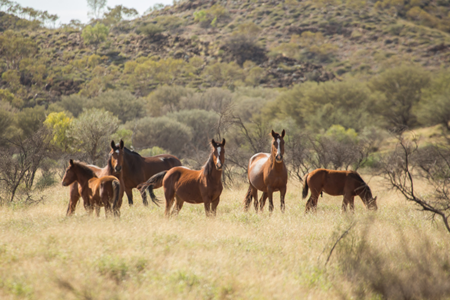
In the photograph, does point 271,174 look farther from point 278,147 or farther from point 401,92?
point 401,92

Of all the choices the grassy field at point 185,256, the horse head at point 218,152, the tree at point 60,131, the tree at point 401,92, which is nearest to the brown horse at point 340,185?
the grassy field at point 185,256

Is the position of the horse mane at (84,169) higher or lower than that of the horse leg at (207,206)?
higher

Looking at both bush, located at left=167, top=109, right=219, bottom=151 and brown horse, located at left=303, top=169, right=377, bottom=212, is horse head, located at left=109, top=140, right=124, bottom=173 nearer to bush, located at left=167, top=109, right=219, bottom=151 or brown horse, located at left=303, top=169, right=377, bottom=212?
brown horse, located at left=303, top=169, right=377, bottom=212

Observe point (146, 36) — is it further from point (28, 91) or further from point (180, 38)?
point (28, 91)

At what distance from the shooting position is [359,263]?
17.9ft

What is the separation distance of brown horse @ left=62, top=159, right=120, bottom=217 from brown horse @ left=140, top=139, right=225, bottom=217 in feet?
3.82

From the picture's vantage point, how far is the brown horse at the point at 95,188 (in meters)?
7.39

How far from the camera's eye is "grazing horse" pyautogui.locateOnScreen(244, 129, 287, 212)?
8.57 meters

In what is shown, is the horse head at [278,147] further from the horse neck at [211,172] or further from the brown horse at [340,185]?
the horse neck at [211,172]

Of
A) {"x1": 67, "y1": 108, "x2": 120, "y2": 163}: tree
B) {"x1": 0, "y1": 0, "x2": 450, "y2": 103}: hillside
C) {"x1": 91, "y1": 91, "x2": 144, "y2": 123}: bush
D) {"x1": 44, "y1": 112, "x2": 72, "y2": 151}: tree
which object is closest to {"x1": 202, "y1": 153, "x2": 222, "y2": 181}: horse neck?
{"x1": 67, "y1": 108, "x2": 120, "y2": 163}: tree

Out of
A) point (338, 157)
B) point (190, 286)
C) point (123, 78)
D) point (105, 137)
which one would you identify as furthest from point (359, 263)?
point (123, 78)

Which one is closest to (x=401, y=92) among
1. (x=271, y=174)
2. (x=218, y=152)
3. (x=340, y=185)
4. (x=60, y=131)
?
(x=60, y=131)

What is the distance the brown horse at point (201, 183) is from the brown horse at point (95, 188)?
1165 mm

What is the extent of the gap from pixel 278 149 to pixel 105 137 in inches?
583
